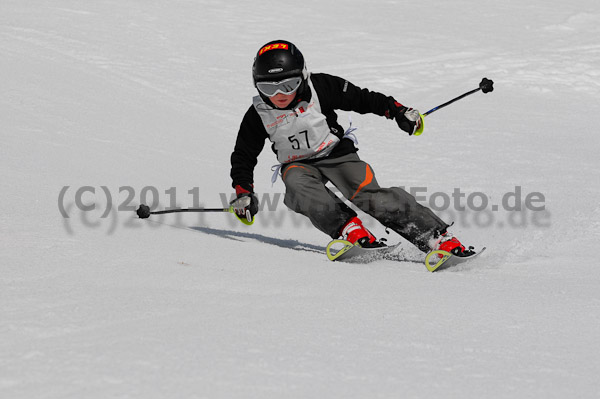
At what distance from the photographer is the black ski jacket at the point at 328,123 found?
4371 mm

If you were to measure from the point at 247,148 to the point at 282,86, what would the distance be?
0.52 meters

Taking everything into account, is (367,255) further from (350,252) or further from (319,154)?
(319,154)

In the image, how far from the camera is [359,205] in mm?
4254

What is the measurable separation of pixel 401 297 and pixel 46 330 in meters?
1.39

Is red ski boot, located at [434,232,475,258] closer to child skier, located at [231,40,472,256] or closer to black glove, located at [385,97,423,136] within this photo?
child skier, located at [231,40,472,256]

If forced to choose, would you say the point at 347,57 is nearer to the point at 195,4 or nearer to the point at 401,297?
the point at 195,4

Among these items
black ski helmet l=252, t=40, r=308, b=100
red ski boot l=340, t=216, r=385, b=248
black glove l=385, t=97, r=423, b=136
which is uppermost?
black ski helmet l=252, t=40, r=308, b=100

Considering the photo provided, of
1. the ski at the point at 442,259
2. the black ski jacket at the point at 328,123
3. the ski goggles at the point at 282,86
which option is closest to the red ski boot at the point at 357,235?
the ski at the point at 442,259

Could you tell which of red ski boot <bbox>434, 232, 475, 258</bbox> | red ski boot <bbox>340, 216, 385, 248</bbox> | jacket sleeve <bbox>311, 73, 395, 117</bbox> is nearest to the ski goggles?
jacket sleeve <bbox>311, 73, 395, 117</bbox>

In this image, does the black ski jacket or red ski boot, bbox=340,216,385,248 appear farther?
the black ski jacket

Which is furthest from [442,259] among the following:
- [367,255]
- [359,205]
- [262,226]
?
[262,226]

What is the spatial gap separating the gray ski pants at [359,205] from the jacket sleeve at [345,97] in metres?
0.44

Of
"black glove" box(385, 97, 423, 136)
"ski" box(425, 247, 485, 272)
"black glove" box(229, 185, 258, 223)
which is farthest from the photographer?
"black glove" box(385, 97, 423, 136)

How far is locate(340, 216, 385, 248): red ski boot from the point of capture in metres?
3.96
